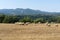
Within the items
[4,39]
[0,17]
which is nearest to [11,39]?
[4,39]

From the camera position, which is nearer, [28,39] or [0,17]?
[28,39]

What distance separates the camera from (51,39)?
1864cm

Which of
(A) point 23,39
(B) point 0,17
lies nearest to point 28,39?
(A) point 23,39

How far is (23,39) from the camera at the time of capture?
18.5 meters

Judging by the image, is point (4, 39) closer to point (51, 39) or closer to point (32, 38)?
point (32, 38)

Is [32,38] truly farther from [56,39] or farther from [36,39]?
[56,39]

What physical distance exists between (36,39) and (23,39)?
3.99 ft

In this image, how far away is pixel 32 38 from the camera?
62.2 ft

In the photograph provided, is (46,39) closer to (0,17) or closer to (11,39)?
(11,39)

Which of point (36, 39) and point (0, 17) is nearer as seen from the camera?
point (36, 39)

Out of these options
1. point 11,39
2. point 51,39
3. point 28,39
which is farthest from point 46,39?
point 11,39

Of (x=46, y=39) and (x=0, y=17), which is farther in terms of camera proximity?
(x=0, y=17)

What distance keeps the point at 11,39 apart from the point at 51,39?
3748 millimetres

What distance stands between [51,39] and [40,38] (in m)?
1.13
